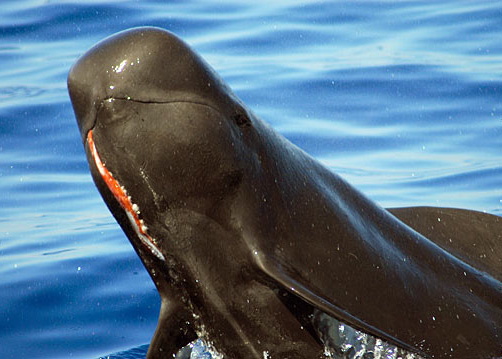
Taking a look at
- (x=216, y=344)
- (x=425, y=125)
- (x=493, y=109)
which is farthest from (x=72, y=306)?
(x=493, y=109)

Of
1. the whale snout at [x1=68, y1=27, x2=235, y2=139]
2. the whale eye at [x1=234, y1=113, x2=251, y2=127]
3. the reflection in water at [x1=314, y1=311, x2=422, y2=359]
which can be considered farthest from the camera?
the reflection in water at [x1=314, y1=311, x2=422, y2=359]

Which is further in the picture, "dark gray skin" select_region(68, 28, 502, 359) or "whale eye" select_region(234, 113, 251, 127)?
"whale eye" select_region(234, 113, 251, 127)

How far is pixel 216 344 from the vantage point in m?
4.14

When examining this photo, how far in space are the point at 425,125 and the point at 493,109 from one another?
0.82 metres

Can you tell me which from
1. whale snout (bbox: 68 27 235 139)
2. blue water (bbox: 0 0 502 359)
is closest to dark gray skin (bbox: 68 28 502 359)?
whale snout (bbox: 68 27 235 139)

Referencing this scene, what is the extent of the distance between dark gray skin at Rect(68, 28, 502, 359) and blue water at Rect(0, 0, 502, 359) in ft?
6.67

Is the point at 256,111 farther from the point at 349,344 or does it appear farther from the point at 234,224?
the point at 234,224

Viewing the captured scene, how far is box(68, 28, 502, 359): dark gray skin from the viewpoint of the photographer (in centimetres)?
375

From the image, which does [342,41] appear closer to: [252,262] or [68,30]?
[68,30]

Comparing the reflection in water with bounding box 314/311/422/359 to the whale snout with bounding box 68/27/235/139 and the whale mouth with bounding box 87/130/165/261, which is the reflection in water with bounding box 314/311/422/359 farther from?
the whale snout with bounding box 68/27/235/139

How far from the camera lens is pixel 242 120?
12.9 ft

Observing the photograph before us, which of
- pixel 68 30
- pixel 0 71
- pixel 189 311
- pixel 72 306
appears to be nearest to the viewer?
pixel 189 311

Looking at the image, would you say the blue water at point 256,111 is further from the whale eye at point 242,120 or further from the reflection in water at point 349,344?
the whale eye at point 242,120

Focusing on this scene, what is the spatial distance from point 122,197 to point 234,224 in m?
0.44
